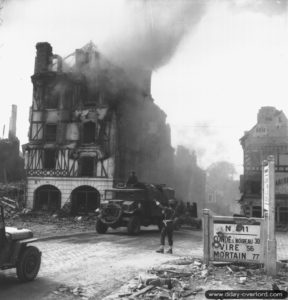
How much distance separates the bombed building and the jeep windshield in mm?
11361

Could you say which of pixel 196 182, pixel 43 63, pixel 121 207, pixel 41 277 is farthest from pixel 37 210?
pixel 196 182

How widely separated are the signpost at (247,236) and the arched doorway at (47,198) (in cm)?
2408

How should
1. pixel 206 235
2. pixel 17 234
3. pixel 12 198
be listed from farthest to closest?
pixel 12 198, pixel 206 235, pixel 17 234

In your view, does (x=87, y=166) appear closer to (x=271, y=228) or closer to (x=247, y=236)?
(x=247, y=236)

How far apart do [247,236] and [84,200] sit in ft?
76.9

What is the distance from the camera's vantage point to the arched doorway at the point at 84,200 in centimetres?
3044

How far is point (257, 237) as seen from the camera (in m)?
8.36

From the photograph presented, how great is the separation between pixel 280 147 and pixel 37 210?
854 inches

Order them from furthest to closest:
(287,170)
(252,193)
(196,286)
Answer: (252,193)
(287,170)
(196,286)

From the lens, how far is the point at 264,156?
3322cm

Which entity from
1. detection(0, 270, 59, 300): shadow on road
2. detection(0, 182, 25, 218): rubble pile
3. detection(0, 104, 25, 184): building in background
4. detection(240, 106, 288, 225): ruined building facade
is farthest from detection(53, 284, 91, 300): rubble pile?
detection(0, 104, 25, 184): building in background

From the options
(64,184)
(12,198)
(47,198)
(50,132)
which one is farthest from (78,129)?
(12,198)

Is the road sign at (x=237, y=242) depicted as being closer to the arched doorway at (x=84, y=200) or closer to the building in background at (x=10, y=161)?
the arched doorway at (x=84, y=200)

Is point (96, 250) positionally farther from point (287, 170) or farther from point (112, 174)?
point (287, 170)
